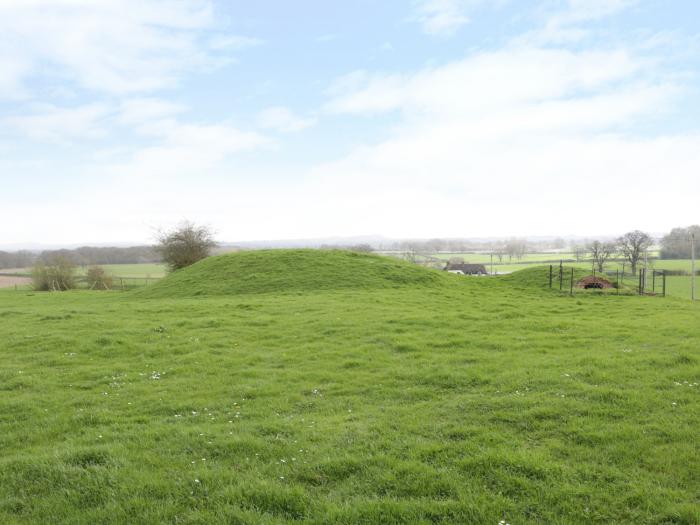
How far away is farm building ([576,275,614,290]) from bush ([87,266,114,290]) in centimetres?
5133

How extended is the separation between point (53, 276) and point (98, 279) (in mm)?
4716

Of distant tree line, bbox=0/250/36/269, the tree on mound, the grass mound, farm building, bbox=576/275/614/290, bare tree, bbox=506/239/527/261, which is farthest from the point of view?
bare tree, bbox=506/239/527/261

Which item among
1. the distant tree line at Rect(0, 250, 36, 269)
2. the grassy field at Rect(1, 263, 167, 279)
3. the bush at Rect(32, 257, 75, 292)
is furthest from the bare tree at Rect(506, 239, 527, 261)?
the distant tree line at Rect(0, 250, 36, 269)

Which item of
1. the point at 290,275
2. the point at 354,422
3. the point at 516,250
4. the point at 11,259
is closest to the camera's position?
the point at 354,422

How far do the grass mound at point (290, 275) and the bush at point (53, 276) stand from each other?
27879 mm

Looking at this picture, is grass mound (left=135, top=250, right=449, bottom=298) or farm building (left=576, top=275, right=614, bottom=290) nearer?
grass mound (left=135, top=250, right=449, bottom=298)

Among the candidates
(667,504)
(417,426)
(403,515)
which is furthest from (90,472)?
(667,504)

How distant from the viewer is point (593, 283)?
30.1 m

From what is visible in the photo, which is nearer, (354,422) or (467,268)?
(354,422)

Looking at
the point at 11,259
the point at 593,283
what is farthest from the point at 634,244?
the point at 11,259

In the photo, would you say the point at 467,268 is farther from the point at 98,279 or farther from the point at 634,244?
the point at 98,279

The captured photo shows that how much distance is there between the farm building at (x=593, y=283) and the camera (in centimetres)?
2973

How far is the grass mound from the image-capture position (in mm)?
29516

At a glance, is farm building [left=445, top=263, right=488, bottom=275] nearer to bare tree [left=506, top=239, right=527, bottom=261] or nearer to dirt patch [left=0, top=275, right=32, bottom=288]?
bare tree [left=506, top=239, right=527, bottom=261]
